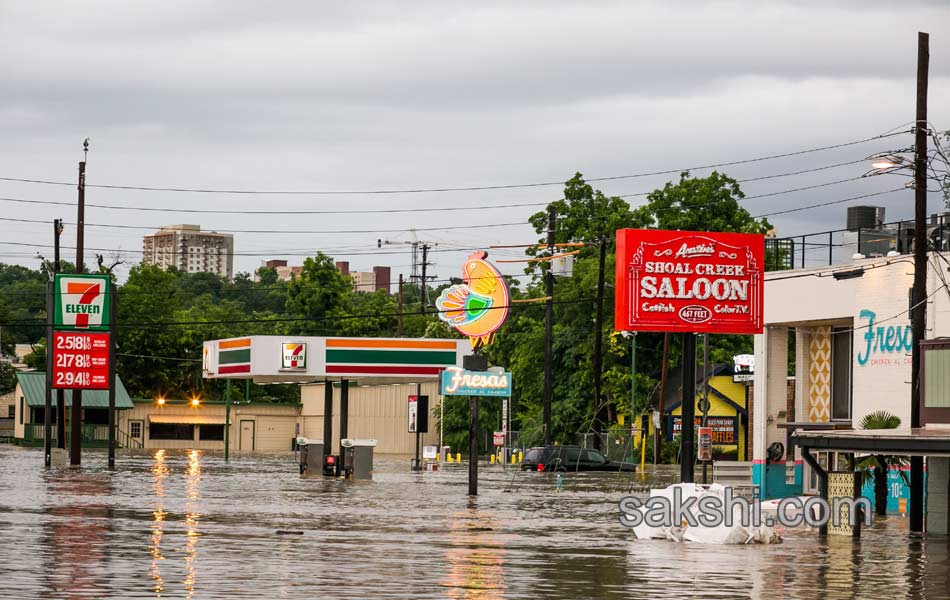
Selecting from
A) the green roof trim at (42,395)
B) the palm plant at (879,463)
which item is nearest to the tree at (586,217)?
the green roof trim at (42,395)

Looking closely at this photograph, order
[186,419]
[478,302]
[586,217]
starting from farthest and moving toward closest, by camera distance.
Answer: [186,419] < [586,217] < [478,302]

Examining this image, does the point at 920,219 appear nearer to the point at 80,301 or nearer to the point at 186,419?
the point at 80,301

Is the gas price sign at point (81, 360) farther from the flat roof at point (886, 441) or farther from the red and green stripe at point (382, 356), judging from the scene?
the flat roof at point (886, 441)

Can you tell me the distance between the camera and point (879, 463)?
3241cm

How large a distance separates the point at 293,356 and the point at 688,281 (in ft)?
87.5

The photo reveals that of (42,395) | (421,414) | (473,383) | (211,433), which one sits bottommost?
(211,433)

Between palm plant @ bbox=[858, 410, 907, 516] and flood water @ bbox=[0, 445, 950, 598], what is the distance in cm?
99

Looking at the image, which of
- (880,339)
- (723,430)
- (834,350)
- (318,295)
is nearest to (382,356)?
(834,350)

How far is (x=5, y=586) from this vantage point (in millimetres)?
16531

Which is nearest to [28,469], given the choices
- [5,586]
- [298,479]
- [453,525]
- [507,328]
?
[298,479]

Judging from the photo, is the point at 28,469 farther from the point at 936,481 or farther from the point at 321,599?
the point at 321,599

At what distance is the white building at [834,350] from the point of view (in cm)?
3778

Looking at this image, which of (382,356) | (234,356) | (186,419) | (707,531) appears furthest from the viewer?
(186,419)

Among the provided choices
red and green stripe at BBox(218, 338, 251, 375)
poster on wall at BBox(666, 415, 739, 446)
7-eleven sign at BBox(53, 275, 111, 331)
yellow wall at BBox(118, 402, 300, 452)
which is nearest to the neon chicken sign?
red and green stripe at BBox(218, 338, 251, 375)
